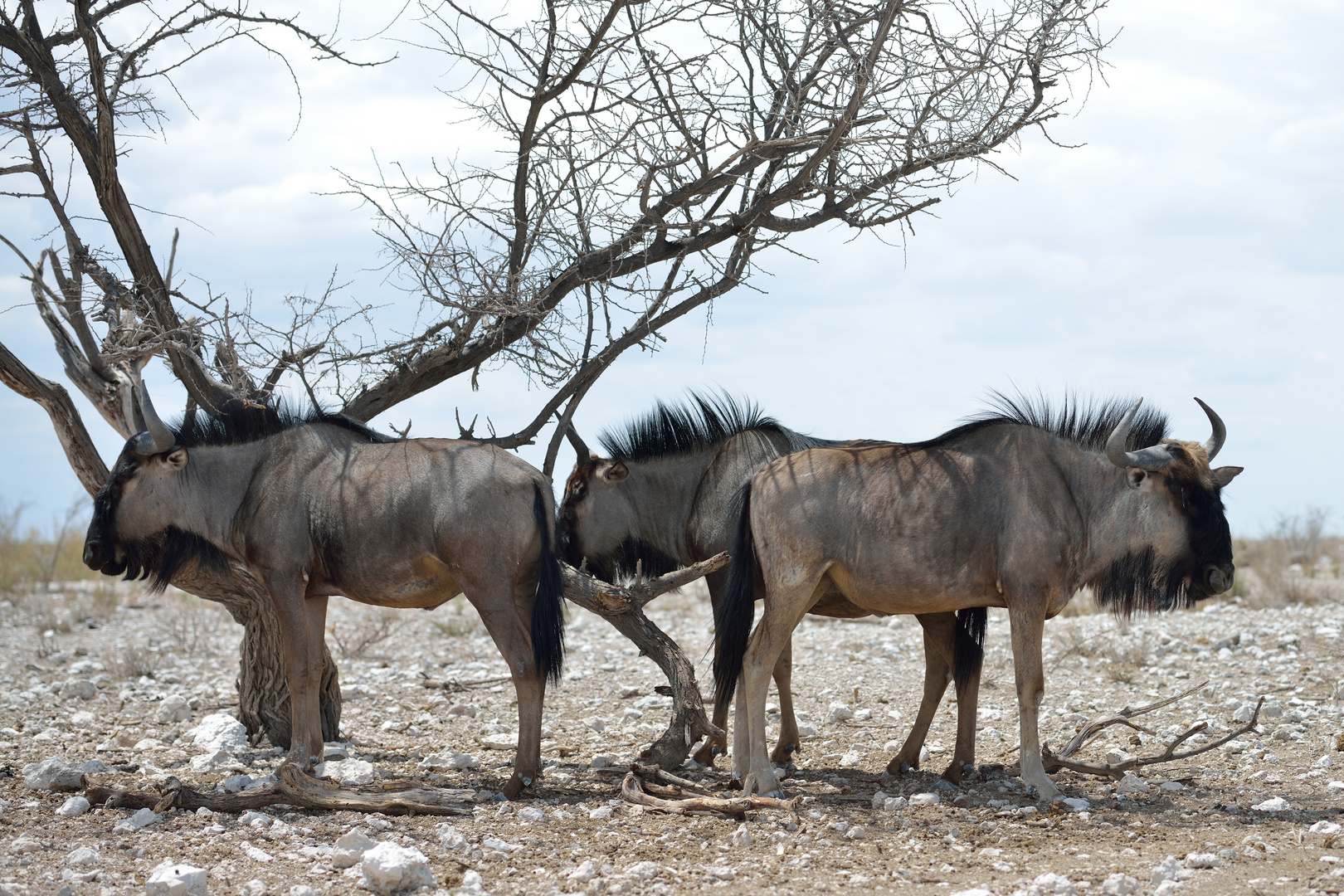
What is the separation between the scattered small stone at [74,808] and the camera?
5.95 m

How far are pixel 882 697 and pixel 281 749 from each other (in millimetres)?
5286

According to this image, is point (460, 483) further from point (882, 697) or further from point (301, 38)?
point (882, 697)

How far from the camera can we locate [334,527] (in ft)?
23.3

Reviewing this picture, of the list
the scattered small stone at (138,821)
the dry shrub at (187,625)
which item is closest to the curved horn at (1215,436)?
the scattered small stone at (138,821)

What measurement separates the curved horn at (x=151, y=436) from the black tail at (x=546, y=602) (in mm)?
2539

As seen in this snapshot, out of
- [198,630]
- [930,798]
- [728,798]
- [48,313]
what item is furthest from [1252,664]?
[198,630]

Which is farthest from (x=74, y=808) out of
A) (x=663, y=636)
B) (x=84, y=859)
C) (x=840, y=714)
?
(x=840, y=714)

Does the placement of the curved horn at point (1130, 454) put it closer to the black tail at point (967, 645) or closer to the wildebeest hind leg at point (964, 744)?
the black tail at point (967, 645)

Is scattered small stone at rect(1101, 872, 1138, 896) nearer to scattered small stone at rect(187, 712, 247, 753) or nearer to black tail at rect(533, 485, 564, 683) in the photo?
black tail at rect(533, 485, 564, 683)

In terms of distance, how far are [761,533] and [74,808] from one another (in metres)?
4.11

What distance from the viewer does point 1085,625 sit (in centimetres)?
1517

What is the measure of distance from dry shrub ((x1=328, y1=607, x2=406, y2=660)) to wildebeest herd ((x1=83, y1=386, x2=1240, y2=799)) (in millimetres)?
4872

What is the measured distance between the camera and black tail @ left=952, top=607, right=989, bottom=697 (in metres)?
7.52

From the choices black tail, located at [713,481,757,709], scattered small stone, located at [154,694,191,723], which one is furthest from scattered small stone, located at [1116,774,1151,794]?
scattered small stone, located at [154,694,191,723]
